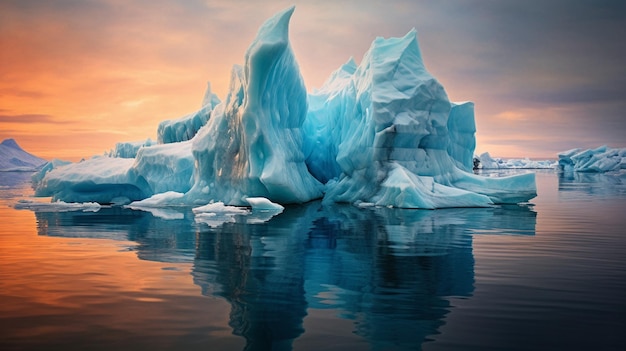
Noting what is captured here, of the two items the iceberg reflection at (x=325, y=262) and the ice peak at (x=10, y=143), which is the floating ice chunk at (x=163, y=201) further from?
the ice peak at (x=10, y=143)

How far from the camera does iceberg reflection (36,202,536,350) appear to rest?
4.49m

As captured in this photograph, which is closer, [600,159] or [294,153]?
[294,153]

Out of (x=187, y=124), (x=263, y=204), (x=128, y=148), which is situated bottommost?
(x=263, y=204)

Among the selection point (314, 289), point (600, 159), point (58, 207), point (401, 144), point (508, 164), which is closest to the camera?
point (314, 289)

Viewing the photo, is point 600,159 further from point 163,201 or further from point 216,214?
point 216,214

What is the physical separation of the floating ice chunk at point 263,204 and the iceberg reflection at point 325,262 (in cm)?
211

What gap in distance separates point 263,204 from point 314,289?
11229mm

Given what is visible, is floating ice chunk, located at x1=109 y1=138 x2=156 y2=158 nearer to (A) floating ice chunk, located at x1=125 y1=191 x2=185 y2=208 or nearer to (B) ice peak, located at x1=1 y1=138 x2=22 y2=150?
(A) floating ice chunk, located at x1=125 y1=191 x2=185 y2=208

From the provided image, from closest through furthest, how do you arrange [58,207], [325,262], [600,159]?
[325,262], [58,207], [600,159]

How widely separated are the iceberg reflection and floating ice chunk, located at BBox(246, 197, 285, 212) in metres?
2.11

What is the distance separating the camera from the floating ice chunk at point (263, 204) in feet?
54.6

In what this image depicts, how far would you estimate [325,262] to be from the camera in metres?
7.33

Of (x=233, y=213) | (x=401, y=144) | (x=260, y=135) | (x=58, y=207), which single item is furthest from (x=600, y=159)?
(x=58, y=207)

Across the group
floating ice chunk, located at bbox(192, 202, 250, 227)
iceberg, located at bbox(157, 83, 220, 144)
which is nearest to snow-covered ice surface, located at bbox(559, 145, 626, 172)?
iceberg, located at bbox(157, 83, 220, 144)
